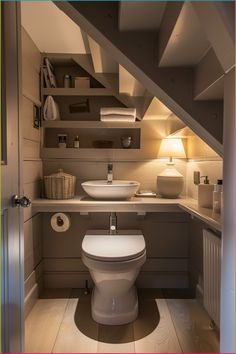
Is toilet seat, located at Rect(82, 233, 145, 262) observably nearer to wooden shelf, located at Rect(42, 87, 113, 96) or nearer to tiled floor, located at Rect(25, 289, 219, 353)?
tiled floor, located at Rect(25, 289, 219, 353)

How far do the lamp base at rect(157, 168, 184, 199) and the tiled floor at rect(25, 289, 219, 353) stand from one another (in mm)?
839

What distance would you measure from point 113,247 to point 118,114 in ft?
3.52

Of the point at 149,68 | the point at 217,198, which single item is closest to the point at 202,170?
the point at 217,198

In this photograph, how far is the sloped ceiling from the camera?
64.1 inches

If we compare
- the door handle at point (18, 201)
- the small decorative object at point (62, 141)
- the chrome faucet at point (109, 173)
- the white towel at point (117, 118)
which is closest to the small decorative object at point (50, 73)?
the small decorative object at point (62, 141)

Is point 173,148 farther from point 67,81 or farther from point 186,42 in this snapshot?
point 186,42

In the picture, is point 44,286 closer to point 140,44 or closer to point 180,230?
point 180,230

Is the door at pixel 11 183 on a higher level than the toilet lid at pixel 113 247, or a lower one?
higher

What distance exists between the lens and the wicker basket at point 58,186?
2113mm

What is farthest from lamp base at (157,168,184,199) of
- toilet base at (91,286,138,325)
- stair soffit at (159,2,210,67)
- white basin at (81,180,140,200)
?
stair soffit at (159,2,210,67)

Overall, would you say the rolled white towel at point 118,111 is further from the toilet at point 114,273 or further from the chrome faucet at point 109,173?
the toilet at point 114,273

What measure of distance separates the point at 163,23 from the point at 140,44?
0.14 metres

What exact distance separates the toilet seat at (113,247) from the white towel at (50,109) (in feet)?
3.44

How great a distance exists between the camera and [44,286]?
2.31m
